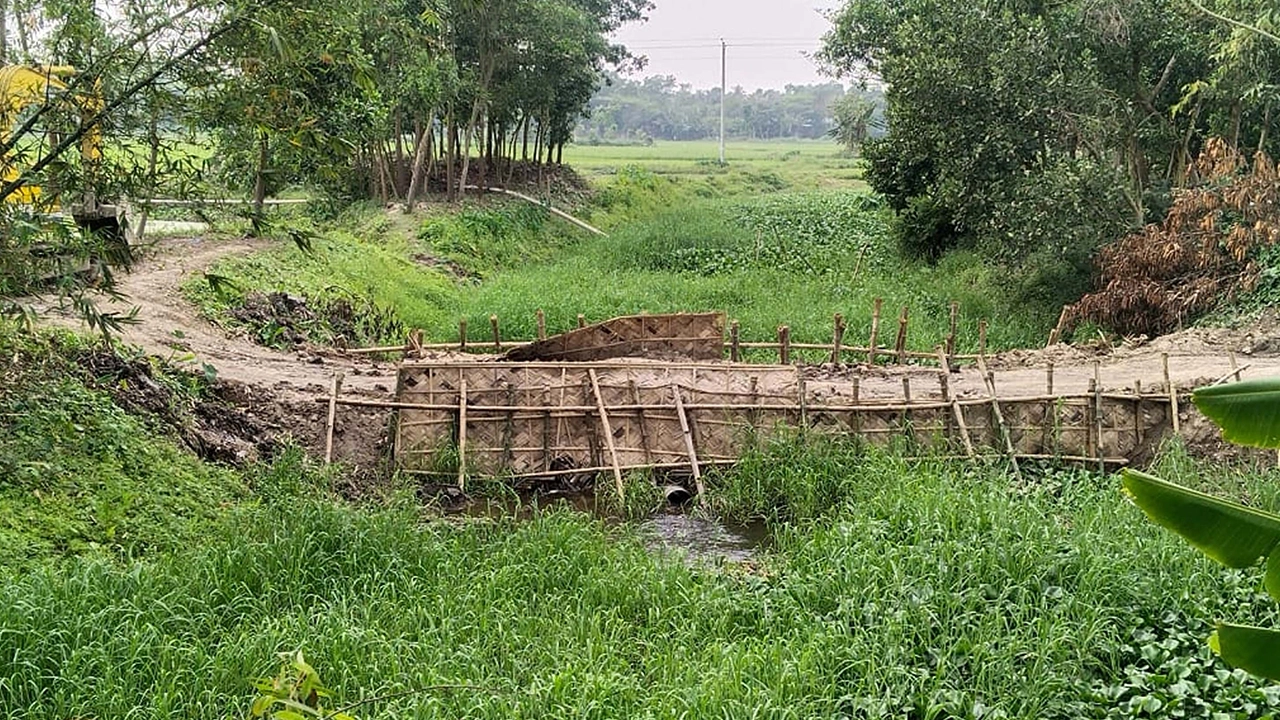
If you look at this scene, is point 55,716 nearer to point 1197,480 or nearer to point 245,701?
point 245,701

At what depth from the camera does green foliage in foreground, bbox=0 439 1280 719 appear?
5160 millimetres

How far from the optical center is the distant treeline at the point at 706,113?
326 feet

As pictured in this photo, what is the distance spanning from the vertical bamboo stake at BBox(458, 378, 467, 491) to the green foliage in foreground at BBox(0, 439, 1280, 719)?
5.30 ft

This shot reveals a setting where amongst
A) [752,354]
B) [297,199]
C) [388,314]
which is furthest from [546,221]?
[752,354]

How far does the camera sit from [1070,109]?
51.4 feet

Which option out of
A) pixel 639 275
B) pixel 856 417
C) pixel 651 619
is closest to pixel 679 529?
pixel 856 417

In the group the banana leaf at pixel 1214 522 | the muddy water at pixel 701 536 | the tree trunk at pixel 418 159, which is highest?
the tree trunk at pixel 418 159

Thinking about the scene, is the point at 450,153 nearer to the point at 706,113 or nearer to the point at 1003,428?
the point at 1003,428

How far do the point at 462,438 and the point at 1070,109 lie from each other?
37.4ft

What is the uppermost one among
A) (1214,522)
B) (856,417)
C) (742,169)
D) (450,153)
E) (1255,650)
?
(742,169)

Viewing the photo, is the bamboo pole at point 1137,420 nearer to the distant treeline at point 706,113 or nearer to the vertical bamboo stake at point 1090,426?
the vertical bamboo stake at point 1090,426

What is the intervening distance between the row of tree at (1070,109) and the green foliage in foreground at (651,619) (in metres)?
8.38

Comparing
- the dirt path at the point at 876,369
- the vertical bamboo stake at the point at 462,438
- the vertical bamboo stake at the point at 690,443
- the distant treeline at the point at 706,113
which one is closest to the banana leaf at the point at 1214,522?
the vertical bamboo stake at the point at 690,443

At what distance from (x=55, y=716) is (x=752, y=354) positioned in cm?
1021
